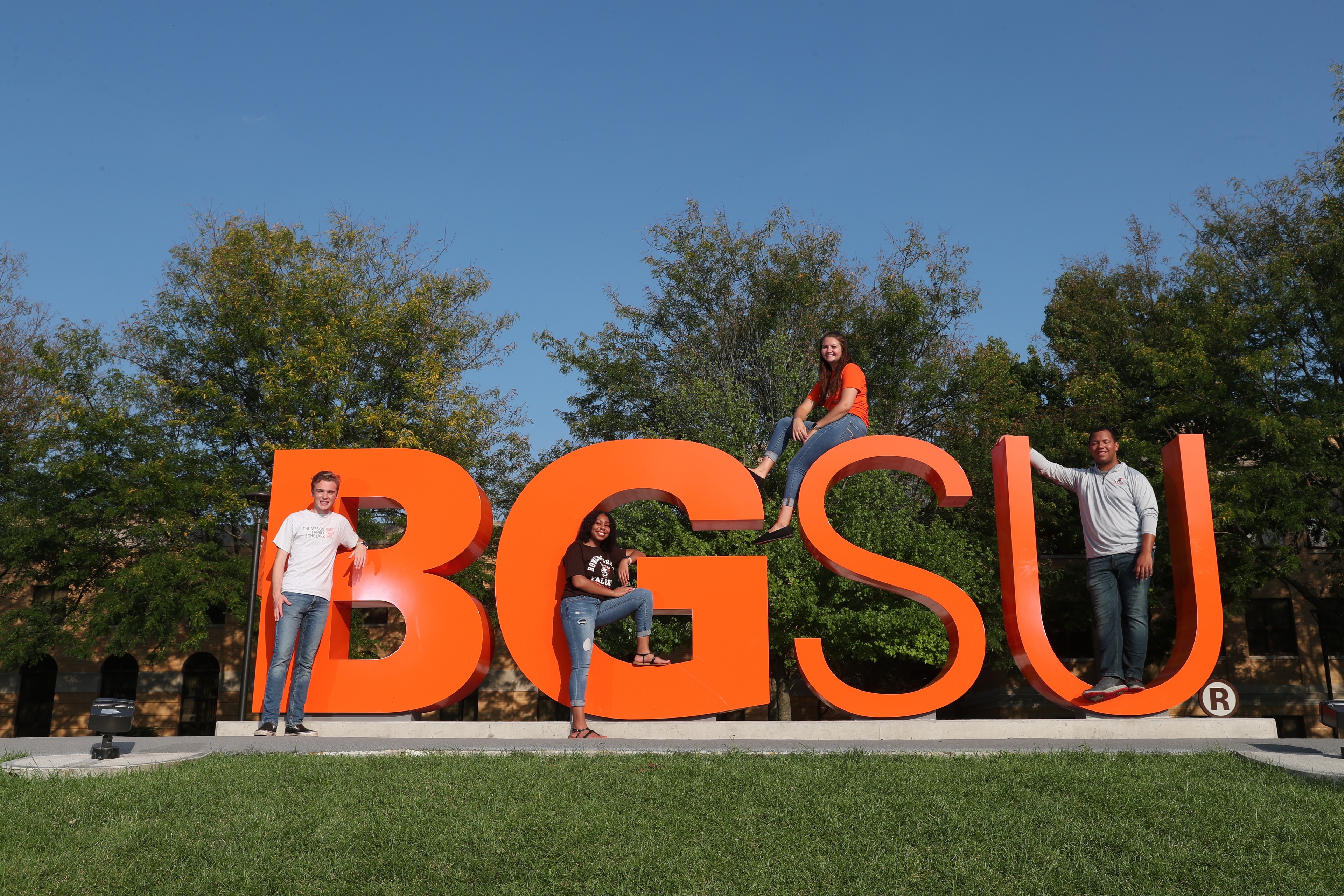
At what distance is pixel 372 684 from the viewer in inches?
381

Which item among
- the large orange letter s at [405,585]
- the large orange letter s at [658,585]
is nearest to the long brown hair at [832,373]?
the large orange letter s at [658,585]

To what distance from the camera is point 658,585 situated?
31.4 ft

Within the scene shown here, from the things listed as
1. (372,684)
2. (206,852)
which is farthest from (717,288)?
(206,852)

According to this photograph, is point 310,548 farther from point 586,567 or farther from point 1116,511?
point 1116,511

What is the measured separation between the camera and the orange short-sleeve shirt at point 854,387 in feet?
33.9

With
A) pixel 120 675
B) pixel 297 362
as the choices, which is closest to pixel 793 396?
pixel 297 362

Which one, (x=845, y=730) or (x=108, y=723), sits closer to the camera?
(x=108, y=723)

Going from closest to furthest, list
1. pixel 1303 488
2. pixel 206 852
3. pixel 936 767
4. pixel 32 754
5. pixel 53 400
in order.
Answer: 1. pixel 206 852
2. pixel 936 767
3. pixel 32 754
4. pixel 1303 488
5. pixel 53 400

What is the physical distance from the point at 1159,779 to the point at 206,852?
5.41m

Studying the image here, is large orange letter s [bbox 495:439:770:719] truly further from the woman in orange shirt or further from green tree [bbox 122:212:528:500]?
green tree [bbox 122:212:528:500]

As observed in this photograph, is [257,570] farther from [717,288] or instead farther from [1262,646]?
[1262,646]

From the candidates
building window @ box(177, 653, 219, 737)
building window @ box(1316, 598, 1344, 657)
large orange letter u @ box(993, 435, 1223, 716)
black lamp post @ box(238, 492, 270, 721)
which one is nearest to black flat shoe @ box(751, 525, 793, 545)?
large orange letter u @ box(993, 435, 1223, 716)

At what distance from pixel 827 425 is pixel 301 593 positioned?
18.8 feet

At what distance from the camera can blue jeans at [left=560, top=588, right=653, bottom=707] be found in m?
8.94
